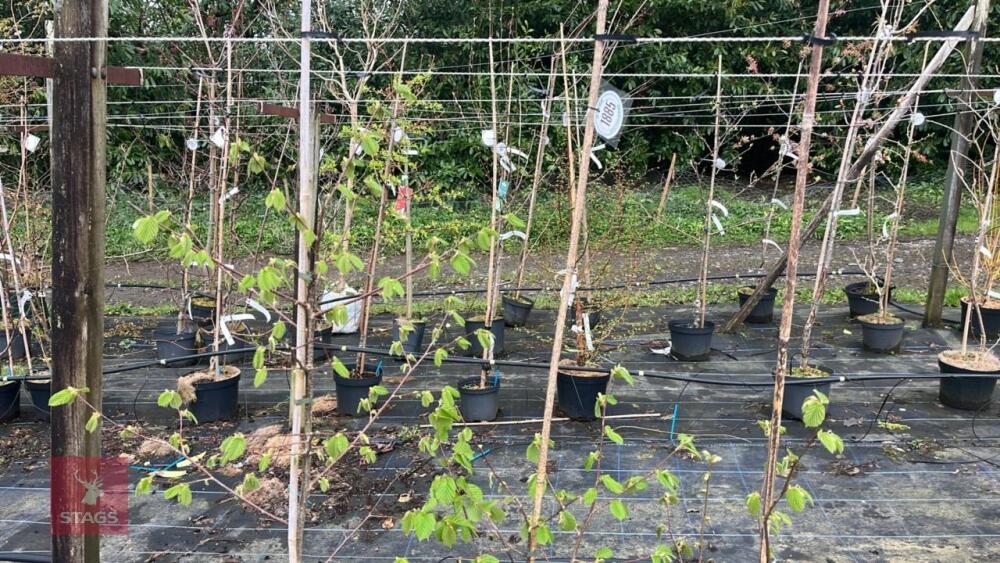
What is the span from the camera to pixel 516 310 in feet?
21.7

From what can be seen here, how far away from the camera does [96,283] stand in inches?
78.6

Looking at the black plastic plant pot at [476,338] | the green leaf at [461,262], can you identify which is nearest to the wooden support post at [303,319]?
the green leaf at [461,262]

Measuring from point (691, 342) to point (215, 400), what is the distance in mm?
3476

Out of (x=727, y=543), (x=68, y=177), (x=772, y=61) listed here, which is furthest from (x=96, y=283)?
(x=772, y=61)

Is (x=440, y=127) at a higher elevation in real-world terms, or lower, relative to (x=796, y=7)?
lower

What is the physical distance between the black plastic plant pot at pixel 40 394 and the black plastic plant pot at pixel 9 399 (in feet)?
0.25

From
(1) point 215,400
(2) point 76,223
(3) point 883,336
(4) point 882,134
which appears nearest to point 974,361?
(3) point 883,336

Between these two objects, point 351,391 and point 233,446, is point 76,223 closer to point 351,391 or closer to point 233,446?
point 233,446

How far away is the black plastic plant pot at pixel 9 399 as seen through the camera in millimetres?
4504

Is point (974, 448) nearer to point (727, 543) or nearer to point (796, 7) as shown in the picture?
point (727, 543)

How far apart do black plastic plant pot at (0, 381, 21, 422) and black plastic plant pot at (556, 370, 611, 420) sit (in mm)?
3511

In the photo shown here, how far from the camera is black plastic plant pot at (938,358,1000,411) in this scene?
14.3 feet

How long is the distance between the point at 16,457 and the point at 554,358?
378 centimetres

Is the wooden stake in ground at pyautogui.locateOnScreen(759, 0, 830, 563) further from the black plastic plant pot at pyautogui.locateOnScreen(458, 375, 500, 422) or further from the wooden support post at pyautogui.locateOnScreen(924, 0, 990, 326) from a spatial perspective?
the wooden support post at pyautogui.locateOnScreen(924, 0, 990, 326)
